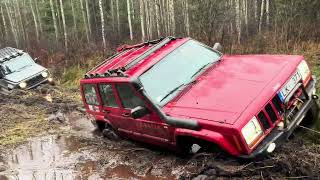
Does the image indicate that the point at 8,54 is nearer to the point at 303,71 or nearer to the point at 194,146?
the point at 194,146

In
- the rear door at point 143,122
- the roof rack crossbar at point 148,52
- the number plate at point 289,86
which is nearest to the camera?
the number plate at point 289,86

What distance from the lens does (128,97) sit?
21.1ft

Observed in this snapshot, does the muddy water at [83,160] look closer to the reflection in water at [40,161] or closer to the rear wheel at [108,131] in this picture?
the reflection in water at [40,161]

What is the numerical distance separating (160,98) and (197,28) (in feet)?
40.5

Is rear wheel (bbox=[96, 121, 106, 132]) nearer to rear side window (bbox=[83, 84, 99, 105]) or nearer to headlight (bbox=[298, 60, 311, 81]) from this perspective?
rear side window (bbox=[83, 84, 99, 105])

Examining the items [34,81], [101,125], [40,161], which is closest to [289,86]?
[101,125]

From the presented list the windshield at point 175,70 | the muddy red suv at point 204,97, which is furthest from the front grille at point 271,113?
the windshield at point 175,70

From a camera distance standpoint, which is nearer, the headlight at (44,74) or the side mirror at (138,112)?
the side mirror at (138,112)

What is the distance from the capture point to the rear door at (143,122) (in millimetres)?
5960

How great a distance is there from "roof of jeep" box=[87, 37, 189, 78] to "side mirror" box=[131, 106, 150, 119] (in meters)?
0.68

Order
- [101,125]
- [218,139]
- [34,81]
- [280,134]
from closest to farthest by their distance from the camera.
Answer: [218,139], [280,134], [101,125], [34,81]

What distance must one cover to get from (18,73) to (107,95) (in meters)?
9.80

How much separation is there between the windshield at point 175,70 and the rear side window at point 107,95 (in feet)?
2.91

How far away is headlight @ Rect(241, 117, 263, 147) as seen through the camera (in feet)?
15.8
